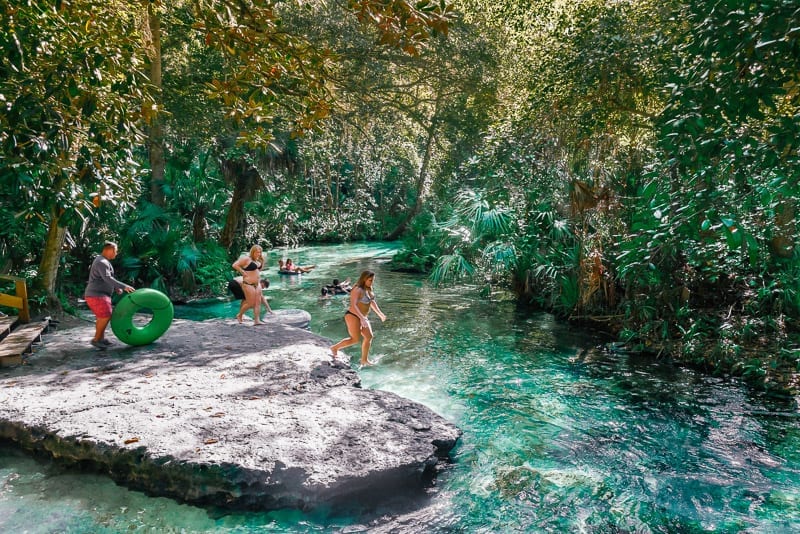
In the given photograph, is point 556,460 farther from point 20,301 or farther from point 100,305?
point 20,301

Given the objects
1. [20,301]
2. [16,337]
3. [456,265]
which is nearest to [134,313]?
[16,337]

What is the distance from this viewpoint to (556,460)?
632 centimetres

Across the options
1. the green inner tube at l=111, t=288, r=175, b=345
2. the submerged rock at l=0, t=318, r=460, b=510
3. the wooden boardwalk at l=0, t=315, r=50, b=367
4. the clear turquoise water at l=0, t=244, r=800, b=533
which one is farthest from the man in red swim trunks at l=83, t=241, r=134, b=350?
the clear turquoise water at l=0, t=244, r=800, b=533

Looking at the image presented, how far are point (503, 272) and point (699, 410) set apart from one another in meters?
8.97

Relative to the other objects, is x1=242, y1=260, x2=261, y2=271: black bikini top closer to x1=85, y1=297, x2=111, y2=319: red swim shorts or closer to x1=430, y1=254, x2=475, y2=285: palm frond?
x1=85, y1=297, x2=111, y2=319: red swim shorts

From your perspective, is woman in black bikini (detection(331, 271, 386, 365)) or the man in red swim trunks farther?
woman in black bikini (detection(331, 271, 386, 365))

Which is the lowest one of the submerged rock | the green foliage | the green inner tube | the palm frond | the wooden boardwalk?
the submerged rock

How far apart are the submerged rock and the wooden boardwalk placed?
201 mm

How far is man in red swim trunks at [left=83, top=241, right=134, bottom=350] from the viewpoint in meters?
8.49

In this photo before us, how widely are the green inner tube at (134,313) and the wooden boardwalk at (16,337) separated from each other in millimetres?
1194

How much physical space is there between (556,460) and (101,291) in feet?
22.6

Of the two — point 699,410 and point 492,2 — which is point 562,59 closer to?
point 492,2

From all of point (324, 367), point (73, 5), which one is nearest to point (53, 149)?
point (73, 5)

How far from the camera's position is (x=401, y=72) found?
59.1 ft
